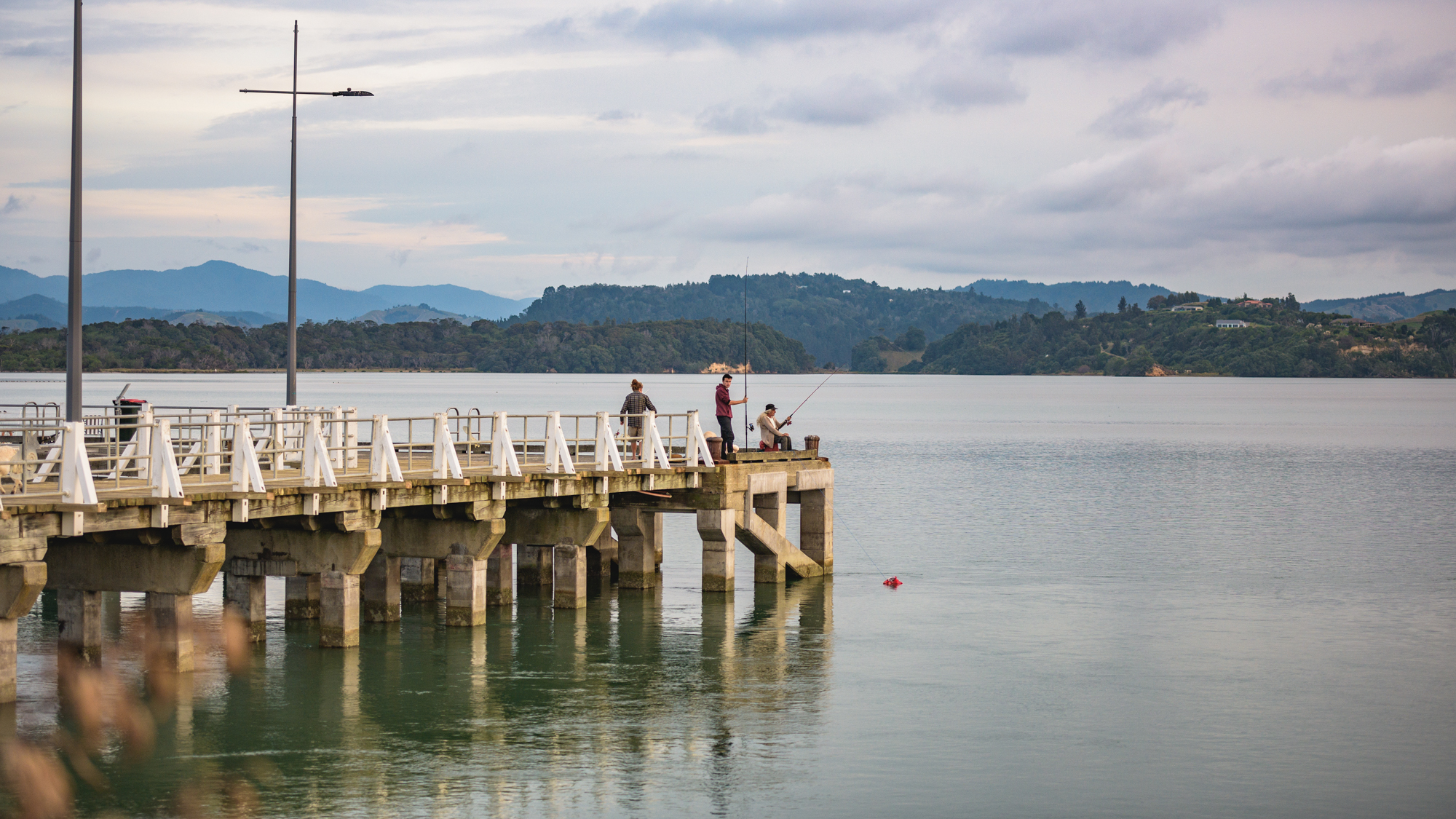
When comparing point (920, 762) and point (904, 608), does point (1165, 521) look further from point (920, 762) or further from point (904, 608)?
point (920, 762)

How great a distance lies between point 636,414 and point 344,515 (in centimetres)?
898

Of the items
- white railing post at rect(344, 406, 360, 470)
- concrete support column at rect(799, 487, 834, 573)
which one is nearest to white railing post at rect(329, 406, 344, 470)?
white railing post at rect(344, 406, 360, 470)

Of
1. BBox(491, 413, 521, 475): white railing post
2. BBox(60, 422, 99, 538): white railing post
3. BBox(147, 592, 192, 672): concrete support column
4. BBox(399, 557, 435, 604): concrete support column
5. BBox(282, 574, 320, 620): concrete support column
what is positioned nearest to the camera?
BBox(60, 422, 99, 538): white railing post

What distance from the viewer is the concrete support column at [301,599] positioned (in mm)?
29844

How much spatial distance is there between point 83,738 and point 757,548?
1685 cm

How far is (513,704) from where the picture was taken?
23.5 metres

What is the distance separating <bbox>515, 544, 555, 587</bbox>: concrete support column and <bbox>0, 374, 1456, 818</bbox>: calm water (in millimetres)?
690

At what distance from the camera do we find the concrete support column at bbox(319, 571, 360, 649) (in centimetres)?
2528

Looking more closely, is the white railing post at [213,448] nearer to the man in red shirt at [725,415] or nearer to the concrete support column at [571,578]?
the concrete support column at [571,578]

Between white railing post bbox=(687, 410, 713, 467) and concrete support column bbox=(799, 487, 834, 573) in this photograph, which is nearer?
white railing post bbox=(687, 410, 713, 467)

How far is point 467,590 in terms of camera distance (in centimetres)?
2816

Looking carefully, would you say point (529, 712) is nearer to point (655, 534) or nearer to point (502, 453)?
point (502, 453)

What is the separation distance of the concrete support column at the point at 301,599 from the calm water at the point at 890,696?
2.38ft

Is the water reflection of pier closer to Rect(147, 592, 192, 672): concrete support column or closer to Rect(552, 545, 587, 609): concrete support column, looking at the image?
Rect(552, 545, 587, 609): concrete support column
